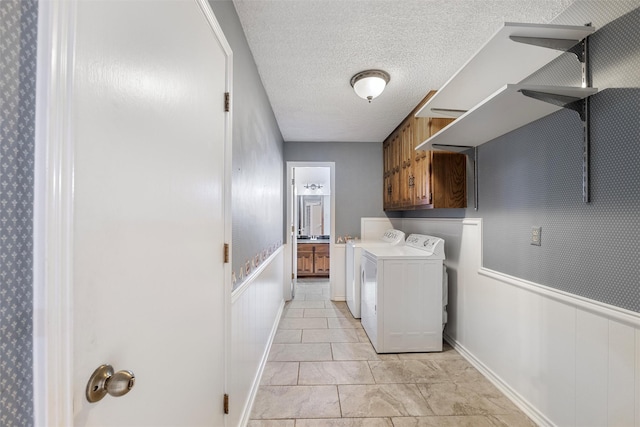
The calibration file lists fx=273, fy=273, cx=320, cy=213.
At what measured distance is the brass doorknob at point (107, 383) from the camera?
539 mm

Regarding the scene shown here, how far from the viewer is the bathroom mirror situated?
641 centimetres

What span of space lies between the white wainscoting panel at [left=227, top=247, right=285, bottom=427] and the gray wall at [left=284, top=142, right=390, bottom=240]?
2.01 m

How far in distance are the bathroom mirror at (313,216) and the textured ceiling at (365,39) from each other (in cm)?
378

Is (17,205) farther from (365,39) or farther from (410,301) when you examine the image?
(410,301)

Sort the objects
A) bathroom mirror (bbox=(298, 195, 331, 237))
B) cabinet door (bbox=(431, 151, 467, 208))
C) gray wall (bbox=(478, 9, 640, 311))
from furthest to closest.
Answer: bathroom mirror (bbox=(298, 195, 331, 237)) < cabinet door (bbox=(431, 151, 467, 208)) < gray wall (bbox=(478, 9, 640, 311))

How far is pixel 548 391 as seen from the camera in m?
1.60

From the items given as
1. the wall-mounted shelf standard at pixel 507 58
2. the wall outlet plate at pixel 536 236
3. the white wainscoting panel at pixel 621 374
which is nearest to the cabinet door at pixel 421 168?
the wall-mounted shelf standard at pixel 507 58

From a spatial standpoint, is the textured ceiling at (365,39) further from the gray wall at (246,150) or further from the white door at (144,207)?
the white door at (144,207)

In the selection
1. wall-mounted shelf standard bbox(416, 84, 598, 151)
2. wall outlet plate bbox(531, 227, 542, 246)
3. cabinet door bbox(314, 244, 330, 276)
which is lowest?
cabinet door bbox(314, 244, 330, 276)

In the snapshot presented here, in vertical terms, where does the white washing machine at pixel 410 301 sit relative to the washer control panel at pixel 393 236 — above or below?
below

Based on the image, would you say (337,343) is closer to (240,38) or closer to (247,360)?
(247,360)

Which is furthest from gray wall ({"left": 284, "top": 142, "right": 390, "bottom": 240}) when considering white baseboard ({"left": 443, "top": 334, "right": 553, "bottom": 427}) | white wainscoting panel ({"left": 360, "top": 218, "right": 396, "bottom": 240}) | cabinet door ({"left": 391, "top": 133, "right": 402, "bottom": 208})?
white baseboard ({"left": 443, "top": 334, "right": 553, "bottom": 427})

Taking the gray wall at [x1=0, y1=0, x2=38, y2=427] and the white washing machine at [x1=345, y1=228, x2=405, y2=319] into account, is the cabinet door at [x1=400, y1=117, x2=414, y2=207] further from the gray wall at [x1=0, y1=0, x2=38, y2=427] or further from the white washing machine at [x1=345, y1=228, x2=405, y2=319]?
the gray wall at [x1=0, y1=0, x2=38, y2=427]

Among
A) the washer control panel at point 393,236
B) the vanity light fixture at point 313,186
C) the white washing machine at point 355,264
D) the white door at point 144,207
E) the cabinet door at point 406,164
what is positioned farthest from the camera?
the vanity light fixture at point 313,186
